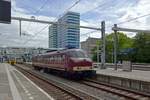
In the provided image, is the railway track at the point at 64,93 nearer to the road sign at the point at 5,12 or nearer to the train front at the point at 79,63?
the train front at the point at 79,63

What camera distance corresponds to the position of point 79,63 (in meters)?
25.2

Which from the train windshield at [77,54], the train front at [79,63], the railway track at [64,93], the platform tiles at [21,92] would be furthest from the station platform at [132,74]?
the platform tiles at [21,92]

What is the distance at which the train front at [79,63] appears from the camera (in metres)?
25.0

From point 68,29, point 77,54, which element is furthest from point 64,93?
point 68,29

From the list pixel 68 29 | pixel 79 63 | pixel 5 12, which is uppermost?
pixel 68 29

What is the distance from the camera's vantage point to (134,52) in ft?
254

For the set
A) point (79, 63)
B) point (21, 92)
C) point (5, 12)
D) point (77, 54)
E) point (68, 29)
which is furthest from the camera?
point (68, 29)

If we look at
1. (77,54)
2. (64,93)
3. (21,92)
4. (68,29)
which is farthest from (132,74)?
(68,29)

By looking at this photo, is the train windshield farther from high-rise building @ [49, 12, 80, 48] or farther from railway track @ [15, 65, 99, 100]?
high-rise building @ [49, 12, 80, 48]

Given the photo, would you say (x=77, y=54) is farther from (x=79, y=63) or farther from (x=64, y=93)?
(x=64, y=93)

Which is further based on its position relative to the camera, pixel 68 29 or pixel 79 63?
pixel 68 29

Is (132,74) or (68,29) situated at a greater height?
(68,29)

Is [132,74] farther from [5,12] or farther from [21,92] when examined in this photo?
[5,12]

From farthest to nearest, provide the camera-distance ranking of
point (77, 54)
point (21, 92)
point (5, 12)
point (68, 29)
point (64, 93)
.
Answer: point (68, 29) < point (77, 54) < point (5, 12) < point (64, 93) < point (21, 92)
